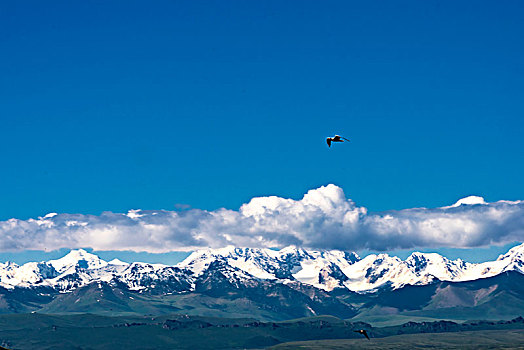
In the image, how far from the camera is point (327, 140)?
61156 millimetres
